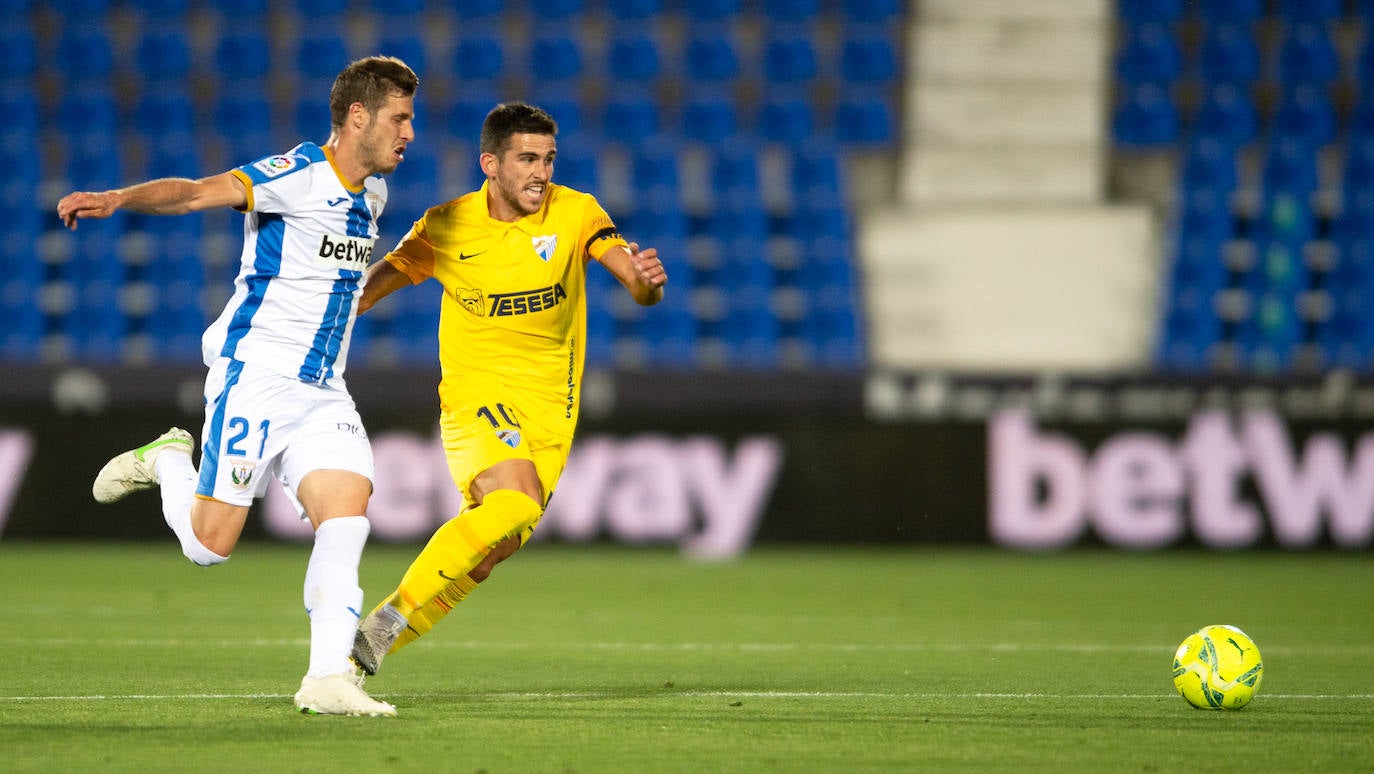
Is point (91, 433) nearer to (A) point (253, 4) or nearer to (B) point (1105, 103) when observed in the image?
(A) point (253, 4)

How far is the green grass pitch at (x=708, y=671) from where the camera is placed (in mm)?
4629

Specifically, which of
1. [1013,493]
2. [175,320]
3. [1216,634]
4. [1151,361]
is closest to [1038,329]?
[1151,361]

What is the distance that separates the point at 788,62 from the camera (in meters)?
16.8

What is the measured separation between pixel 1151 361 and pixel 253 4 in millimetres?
9063

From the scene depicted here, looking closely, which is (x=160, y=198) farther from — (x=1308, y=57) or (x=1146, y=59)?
(x=1308, y=57)

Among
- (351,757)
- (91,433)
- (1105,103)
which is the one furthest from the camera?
(1105,103)

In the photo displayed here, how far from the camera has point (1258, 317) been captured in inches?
624

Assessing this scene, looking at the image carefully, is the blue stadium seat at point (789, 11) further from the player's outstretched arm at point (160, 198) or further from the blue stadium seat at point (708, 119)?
the player's outstretched arm at point (160, 198)

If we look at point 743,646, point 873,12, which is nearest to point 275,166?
point 743,646

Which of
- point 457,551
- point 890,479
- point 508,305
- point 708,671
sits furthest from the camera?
point 890,479

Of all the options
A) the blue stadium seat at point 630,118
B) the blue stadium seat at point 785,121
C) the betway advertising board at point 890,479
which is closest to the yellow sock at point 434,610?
the betway advertising board at point 890,479

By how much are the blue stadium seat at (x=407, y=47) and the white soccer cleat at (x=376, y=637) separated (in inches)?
453

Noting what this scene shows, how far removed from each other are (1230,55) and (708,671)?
40.3ft

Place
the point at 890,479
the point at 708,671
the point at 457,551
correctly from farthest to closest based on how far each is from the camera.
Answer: the point at 890,479 < the point at 708,671 < the point at 457,551
